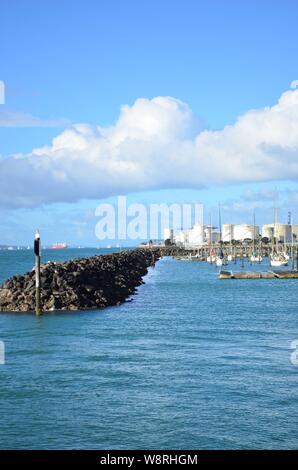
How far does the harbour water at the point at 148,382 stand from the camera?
17.0m

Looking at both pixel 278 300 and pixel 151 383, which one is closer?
pixel 151 383

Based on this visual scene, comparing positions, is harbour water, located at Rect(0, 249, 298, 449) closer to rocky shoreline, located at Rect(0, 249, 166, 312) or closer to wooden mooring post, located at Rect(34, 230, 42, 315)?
wooden mooring post, located at Rect(34, 230, 42, 315)

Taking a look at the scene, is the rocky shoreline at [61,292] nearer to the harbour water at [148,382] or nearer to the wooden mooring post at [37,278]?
the wooden mooring post at [37,278]

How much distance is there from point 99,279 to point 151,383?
32.7m

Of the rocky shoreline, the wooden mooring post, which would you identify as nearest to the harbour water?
the wooden mooring post

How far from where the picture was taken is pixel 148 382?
21984mm

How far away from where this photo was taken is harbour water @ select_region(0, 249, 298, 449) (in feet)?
55.7


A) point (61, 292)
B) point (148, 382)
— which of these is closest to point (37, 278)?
point (61, 292)

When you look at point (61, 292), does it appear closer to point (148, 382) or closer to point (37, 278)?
point (37, 278)

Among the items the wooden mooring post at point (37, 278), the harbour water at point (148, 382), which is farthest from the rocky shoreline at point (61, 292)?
the harbour water at point (148, 382)

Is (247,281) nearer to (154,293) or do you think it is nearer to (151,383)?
(154,293)

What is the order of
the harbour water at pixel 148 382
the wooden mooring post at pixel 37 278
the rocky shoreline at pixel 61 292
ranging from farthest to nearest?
the rocky shoreline at pixel 61 292
the wooden mooring post at pixel 37 278
the harbour water at pixel 148 382
